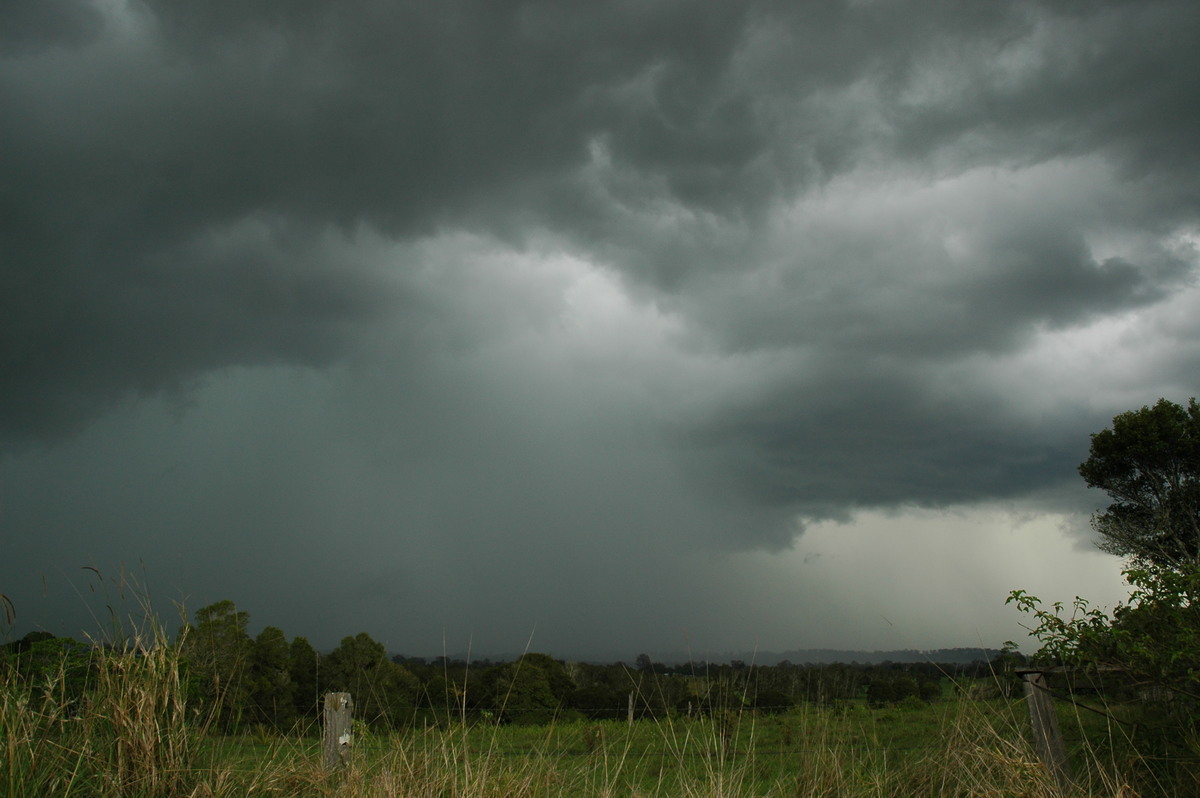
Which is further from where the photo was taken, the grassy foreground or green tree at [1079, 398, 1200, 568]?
green tree at [1079, 398, 1200, 568]

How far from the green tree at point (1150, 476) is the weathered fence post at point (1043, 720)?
59.3ft

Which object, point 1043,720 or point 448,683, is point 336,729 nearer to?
point 448,683

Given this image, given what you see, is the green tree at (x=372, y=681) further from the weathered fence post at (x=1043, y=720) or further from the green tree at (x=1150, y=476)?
the green tree at (x=1150, y=476)

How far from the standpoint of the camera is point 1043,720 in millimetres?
5965

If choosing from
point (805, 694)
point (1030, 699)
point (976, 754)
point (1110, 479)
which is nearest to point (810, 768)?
point (805, 694)

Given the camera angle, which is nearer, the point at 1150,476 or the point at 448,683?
the point at 448,683

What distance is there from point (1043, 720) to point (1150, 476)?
20.5 metres

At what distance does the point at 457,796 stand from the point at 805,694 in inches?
111

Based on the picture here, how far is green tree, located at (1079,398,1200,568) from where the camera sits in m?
21.2

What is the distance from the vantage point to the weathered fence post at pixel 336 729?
5.41m

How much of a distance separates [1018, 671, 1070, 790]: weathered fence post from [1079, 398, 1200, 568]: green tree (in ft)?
59.3

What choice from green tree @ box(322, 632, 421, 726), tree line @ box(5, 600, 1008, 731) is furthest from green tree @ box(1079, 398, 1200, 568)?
green tree @ box(322, 632, 421, 726)

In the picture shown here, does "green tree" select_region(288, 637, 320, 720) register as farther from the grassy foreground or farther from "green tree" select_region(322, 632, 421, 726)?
the grassy foreground

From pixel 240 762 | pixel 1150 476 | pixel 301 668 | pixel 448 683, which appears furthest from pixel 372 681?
pixel 1150 476
